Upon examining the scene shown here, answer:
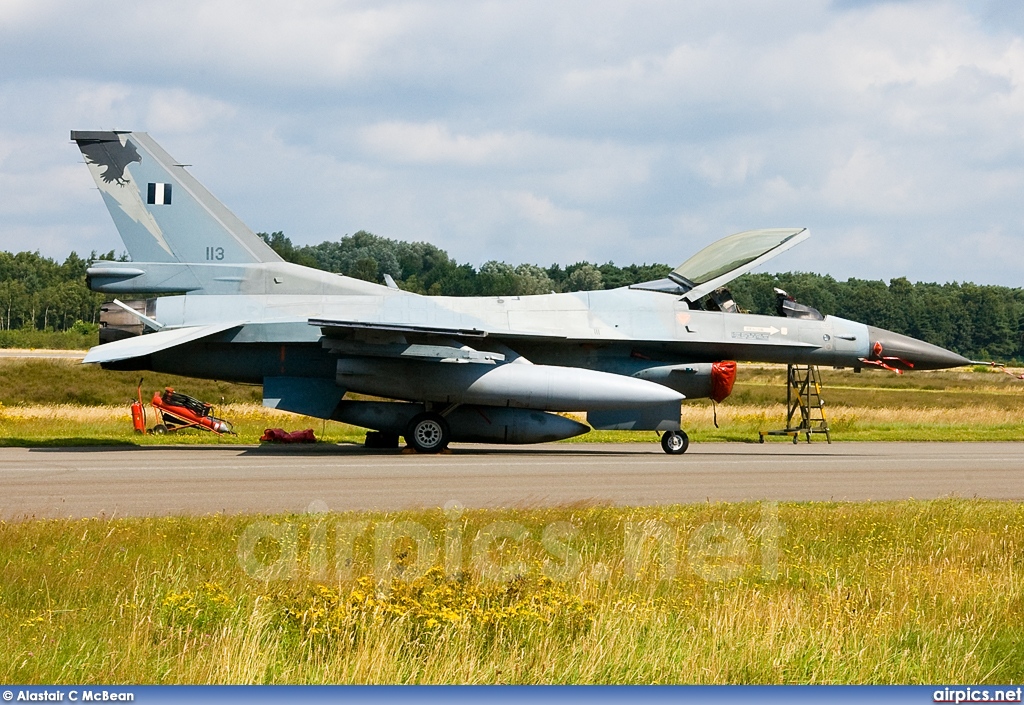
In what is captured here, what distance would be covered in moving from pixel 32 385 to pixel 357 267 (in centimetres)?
1141

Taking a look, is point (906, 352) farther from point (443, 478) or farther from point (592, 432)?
point (443, 478)

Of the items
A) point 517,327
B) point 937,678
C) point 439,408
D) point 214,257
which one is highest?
point 214,257

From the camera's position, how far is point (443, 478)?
1439 centimetres

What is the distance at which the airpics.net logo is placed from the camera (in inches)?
309

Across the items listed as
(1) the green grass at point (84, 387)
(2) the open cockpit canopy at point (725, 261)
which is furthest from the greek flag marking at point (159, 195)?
(1) the green grass at point (84, 387)

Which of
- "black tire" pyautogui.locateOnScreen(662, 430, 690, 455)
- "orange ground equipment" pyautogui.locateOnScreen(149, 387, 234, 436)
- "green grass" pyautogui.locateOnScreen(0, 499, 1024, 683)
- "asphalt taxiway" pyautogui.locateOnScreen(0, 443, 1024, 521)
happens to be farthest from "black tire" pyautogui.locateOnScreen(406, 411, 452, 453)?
"green grass" pyautogui.locateOnScreen(0, 499, 1024, 683)

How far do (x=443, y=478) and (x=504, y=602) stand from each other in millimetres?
7678

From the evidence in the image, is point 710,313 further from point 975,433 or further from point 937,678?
point 937,678

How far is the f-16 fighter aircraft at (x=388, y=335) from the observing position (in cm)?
1827

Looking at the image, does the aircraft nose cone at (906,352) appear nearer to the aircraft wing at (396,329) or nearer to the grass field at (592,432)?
the grass field at (592,432)

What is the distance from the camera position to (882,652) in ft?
20.7

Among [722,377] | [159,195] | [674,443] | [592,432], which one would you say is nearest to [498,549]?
[674,443]

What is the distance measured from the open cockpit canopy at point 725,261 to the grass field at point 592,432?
4.86m

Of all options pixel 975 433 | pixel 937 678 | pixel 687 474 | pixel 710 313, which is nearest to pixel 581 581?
pixel 937 678
